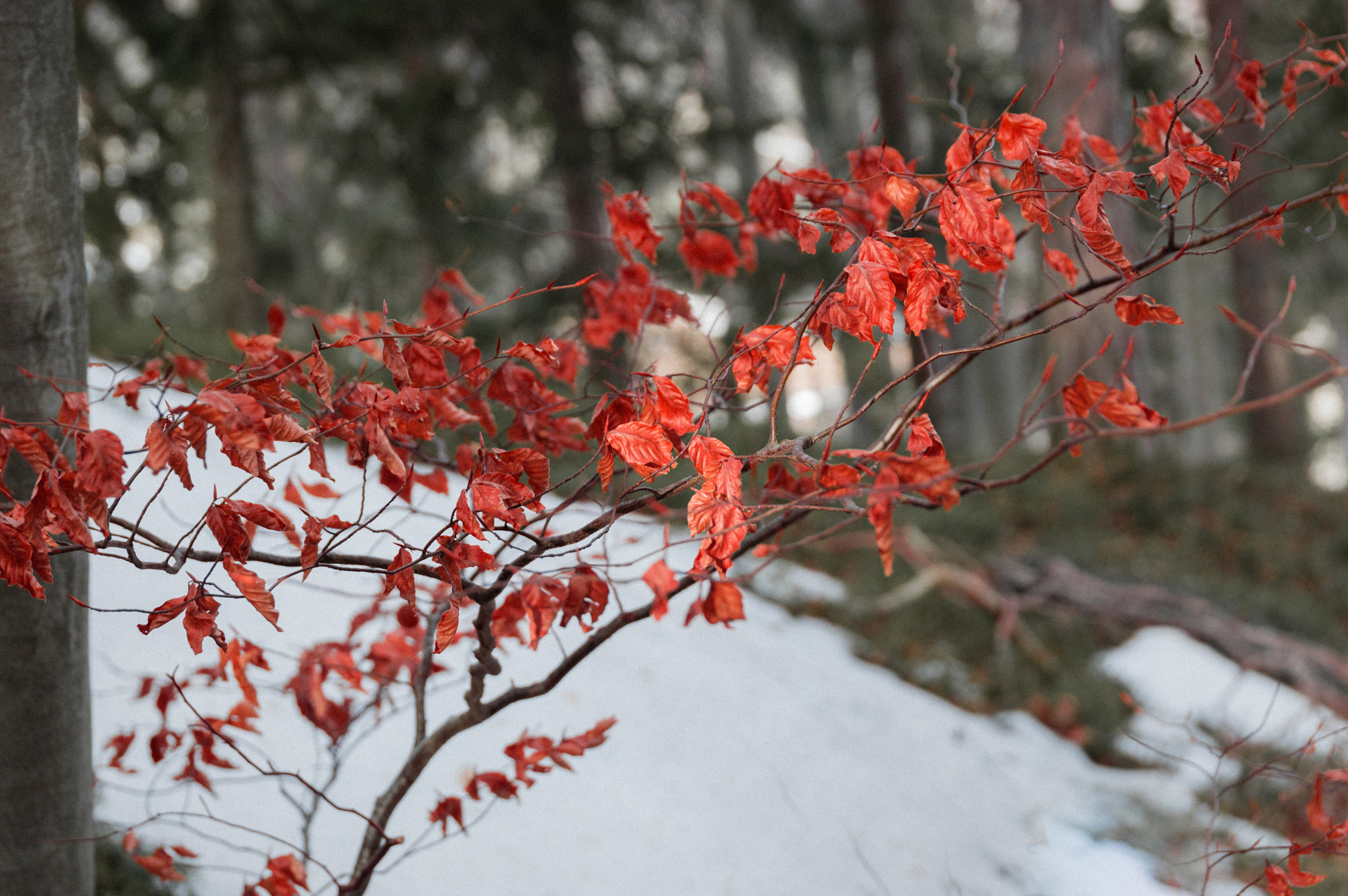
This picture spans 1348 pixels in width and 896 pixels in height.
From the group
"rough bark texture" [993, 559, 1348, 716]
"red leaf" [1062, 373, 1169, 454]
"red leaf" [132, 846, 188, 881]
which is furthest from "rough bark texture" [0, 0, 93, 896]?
"rough bark texture" [993, 559, 1348, 716]

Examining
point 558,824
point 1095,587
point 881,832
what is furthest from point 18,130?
point 1095,587

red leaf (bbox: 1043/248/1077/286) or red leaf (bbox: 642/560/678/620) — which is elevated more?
red leaf (bbox: 1043/248/1077/286)

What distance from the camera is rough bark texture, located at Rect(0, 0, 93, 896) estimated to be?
1.61 m

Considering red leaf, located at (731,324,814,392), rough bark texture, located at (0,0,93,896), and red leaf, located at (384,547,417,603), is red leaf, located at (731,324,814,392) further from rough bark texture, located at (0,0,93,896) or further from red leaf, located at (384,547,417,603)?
rough bark texture, located at (0,0,93,896)

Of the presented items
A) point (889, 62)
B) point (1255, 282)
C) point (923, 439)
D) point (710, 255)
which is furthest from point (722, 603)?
point (1255, 282)

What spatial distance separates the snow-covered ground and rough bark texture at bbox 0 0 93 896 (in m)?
0.31

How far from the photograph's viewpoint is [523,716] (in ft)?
10.2

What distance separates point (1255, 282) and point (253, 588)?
1095 cm

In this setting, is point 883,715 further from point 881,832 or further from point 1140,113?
point 1140,113

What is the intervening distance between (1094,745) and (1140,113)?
3.19 metres

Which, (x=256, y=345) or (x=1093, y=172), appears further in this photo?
(x=256, y=345)

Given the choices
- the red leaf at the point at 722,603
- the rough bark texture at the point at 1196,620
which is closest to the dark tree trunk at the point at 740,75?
the rough bark texture at the point at 1196,620

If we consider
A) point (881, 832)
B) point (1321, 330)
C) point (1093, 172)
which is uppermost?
point (1321, 330)

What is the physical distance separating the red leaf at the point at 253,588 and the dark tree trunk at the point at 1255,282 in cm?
1003
